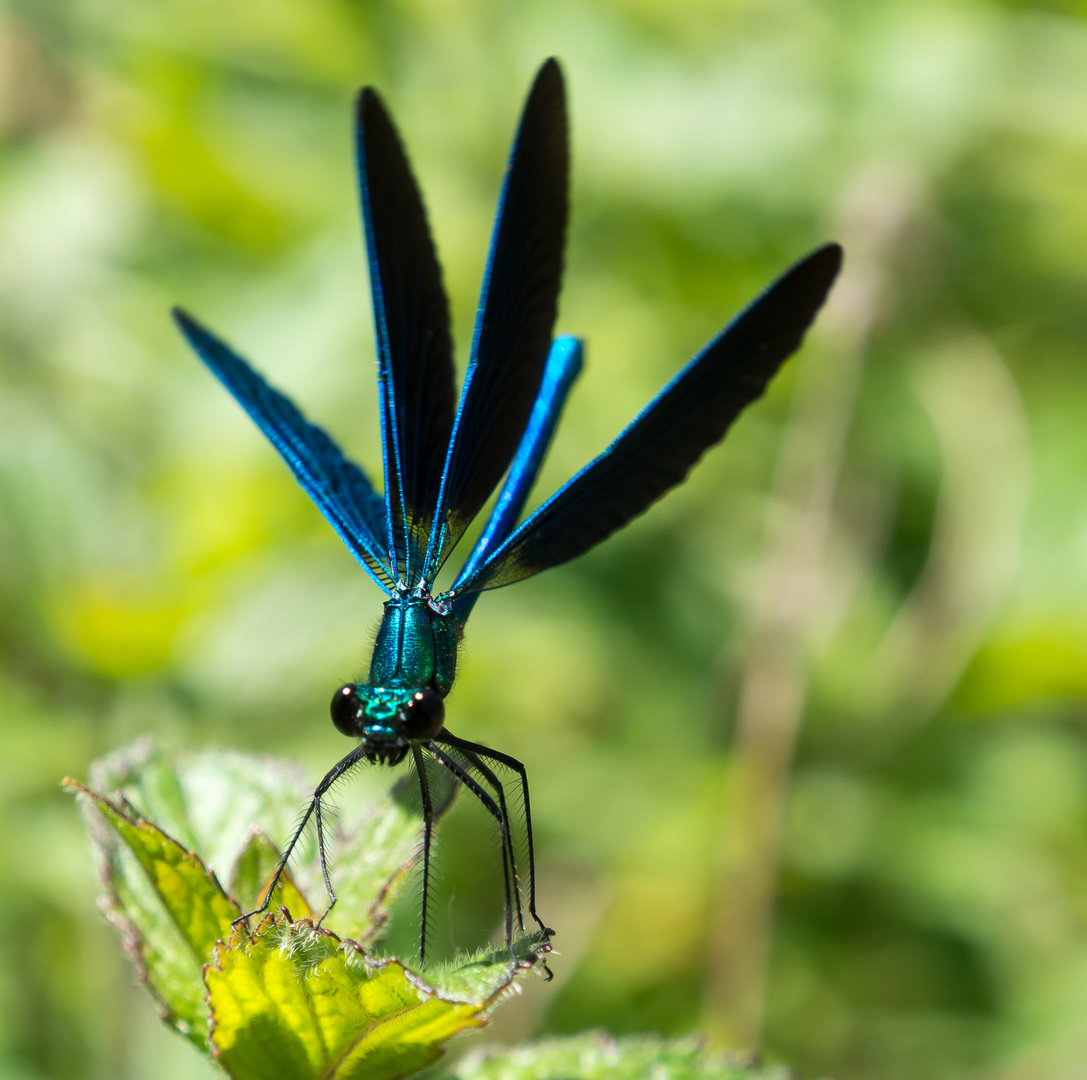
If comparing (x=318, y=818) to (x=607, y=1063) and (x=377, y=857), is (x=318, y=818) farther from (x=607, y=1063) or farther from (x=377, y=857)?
(x=607, y=1063)

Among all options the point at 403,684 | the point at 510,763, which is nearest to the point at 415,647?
the point at 403,684

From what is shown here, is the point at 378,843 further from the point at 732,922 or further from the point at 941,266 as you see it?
the point at 941,266

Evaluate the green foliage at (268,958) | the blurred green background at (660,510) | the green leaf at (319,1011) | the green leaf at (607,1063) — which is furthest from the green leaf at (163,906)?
the blurred green background at (660,510)

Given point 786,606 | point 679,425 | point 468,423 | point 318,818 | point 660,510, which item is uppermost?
point 660,510

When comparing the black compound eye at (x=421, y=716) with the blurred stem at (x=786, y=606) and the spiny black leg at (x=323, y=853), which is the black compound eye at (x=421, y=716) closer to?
the spiny black leg at (x=323, y=853)

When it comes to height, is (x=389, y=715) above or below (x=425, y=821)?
above

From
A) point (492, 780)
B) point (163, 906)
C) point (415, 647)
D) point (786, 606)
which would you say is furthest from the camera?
point (786, 606)

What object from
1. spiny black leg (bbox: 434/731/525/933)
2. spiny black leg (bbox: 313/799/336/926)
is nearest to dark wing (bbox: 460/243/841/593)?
spiny black leg (bbox: 434/731/525/933)

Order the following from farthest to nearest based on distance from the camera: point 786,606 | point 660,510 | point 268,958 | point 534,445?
point 660,510
point 786,606
point 534,445
point 268,958

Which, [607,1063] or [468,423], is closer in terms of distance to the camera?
[607,1063]
